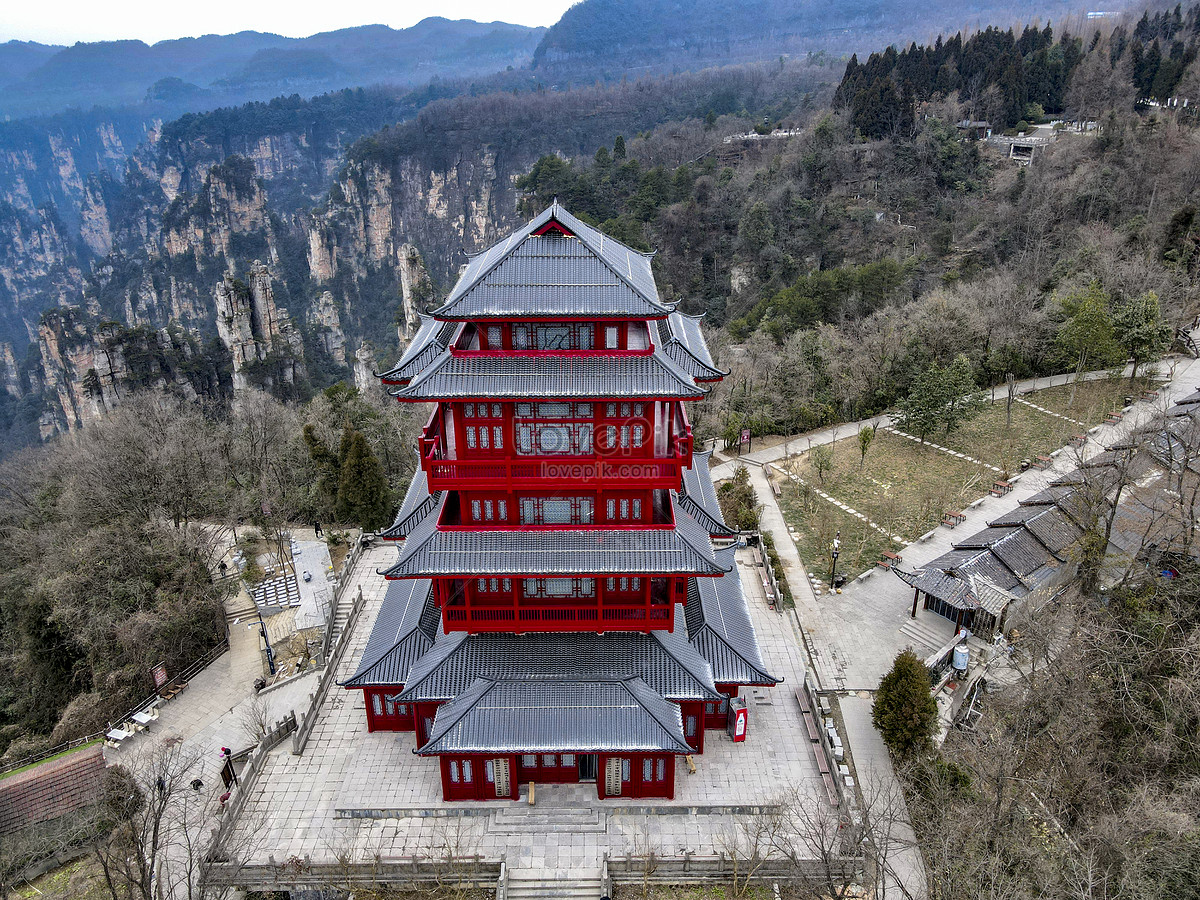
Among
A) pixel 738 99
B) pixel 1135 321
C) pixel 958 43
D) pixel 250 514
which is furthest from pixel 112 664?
pixel 738 99

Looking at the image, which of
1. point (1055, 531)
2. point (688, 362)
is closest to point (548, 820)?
point (688, 362)

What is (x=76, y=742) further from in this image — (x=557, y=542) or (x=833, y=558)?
(x=833, y=558)

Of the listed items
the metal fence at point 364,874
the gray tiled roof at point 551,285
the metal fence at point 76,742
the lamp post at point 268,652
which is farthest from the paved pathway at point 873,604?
the metal fence at point 76,742

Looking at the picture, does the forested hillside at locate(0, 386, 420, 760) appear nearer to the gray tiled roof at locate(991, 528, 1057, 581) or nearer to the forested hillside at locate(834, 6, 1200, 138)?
the gray tiled roof at locate(991, 528, 1057, 581)

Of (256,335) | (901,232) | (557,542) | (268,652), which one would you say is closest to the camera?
(557,542)

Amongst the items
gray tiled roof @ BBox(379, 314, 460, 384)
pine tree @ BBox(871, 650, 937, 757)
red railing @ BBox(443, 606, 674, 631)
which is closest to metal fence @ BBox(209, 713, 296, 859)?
red railing @ BBox(443, 606, 674, 631)

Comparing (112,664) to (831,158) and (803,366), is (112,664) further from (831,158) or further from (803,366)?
(831,158)

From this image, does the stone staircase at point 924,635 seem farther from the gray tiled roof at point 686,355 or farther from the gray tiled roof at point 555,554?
the gray tiled roof at point 686,355
